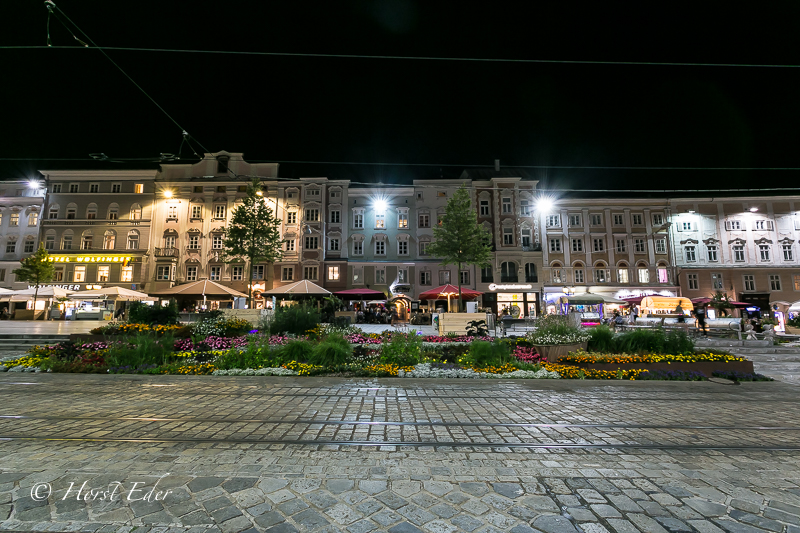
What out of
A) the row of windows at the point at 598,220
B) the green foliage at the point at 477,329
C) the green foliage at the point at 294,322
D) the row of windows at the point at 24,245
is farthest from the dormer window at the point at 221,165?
the green foliage at the point at 477,329

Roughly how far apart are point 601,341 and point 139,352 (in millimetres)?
13120

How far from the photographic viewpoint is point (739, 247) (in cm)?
3944

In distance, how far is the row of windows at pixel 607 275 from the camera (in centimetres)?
3941

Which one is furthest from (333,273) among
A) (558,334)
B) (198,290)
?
(558,334)

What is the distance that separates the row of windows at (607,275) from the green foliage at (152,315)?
118ft

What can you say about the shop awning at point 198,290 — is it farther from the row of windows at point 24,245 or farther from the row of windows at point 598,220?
the row of windows at point 24,245

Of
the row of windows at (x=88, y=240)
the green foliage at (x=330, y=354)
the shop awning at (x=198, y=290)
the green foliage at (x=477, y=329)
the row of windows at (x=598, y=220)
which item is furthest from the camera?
the row of windows at (x=598, y=220)

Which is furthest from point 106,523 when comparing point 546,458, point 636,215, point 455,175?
point 636,215

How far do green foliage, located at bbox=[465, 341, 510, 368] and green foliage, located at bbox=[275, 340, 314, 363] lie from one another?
450 centimetres

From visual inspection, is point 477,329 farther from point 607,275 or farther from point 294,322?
point 607,275

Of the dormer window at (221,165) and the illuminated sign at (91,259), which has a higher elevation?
the dormer window at (221,165)

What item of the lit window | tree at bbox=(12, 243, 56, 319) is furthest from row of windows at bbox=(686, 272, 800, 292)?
tree at bbox=(12, 243, 56, 319)

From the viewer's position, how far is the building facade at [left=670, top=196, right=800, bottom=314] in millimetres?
38250

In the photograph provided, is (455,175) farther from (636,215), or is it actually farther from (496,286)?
(636,215)
